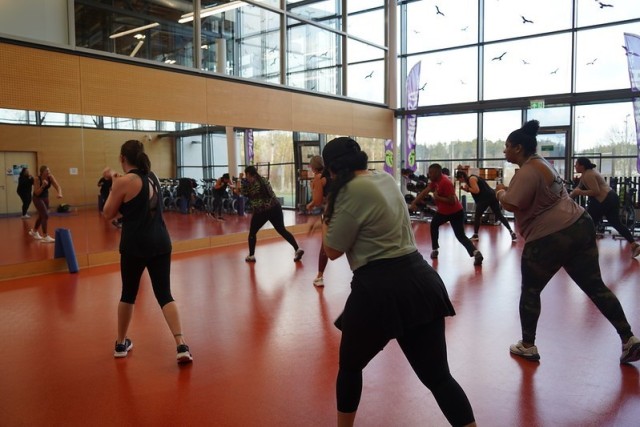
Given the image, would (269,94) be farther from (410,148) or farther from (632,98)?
(632,98)

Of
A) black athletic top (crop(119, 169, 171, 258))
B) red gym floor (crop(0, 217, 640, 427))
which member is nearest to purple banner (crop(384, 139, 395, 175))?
red gym floor (crop(0, 217, 640, 427))

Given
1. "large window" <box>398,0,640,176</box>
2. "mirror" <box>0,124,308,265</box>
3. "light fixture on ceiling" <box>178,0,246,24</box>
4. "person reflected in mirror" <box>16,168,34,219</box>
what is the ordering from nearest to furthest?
"mirror" <box>0,124,308,265</box> → "person reflected in mirror" <box>16,168,34,219</box> → "light fixture on ceiling" <box>178,0,246,24</box> → "large window" <box>398,0,640,176</box>

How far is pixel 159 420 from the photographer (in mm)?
2934

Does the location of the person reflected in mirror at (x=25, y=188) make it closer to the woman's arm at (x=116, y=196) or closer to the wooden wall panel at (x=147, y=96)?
the wooden wall panel at (x=147, y=96)

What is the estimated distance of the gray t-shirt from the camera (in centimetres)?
214

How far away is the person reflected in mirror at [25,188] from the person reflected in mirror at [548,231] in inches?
261

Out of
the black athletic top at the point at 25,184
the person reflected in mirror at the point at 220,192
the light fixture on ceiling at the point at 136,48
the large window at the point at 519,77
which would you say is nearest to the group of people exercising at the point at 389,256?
the black athletic top at the point at 25,184

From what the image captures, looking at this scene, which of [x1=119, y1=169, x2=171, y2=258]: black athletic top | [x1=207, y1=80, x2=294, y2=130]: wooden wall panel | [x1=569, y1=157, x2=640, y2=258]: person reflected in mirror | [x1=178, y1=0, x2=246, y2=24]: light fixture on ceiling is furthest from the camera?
[x1=207, y1=80, x2=294, y2=130]: wooden wall panel

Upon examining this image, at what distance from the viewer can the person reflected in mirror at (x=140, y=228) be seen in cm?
352

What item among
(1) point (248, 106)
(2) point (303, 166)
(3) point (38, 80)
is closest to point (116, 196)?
(3) point (38, 80)

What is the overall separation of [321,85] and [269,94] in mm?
2080

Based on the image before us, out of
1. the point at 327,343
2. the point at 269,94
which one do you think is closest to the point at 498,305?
the point at 327,343

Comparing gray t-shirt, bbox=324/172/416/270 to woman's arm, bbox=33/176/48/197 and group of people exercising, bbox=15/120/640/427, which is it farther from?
woman's arm, bbox=33/176/48/197

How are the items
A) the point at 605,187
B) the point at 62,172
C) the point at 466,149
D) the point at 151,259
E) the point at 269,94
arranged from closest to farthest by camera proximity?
the point at 151,259, the point at 605,187, the point at 62,172, the point at 269,94, the point at 466,149
